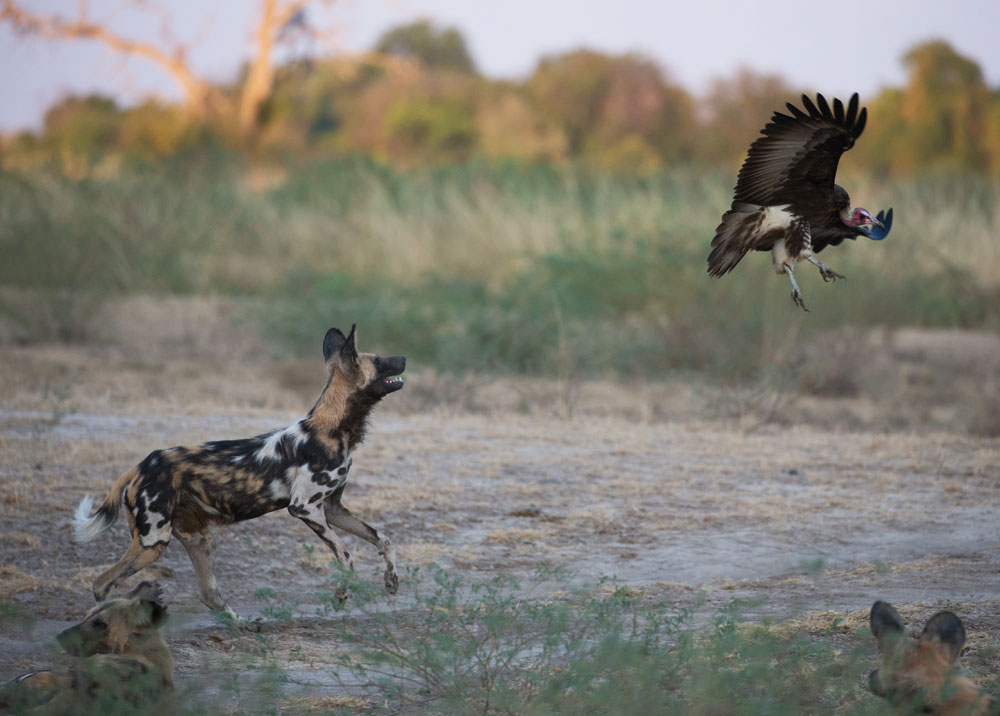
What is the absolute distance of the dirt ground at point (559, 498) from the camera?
5414mm

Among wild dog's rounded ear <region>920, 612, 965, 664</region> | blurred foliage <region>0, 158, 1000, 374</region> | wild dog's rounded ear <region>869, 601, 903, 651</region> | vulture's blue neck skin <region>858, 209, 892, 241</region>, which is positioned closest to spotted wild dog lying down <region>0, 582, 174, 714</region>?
wild dog's rounded ear <region>869, 601, 903, 651</region>

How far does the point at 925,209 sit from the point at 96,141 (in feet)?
59.0

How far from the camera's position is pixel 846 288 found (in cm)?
1199

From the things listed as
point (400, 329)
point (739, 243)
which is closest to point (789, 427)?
point (400, 329)

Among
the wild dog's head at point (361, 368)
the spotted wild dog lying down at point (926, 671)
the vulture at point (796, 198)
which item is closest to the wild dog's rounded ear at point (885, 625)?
the spotted wild dog lying down at point (926, 671)

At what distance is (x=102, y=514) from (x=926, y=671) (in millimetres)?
3289

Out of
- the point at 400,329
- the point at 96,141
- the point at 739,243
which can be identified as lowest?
the point at 400,329

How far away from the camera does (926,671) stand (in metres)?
3.70

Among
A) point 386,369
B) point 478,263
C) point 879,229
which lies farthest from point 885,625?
point 478,263

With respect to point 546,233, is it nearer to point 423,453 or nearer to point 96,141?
point 423,453

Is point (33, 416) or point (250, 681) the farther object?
point (33, 416)

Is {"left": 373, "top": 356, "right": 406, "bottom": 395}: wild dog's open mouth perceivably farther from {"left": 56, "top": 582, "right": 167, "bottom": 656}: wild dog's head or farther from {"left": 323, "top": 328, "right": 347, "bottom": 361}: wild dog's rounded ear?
{"left": 56, "top": 582, "right": 167, "bottom": 656}: wild dog's head

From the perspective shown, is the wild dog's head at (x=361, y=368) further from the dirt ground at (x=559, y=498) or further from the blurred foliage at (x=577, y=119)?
the blurred foliage at (x=577, y=119)

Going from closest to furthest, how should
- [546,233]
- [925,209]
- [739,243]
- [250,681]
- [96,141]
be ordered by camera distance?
[250,681] < [739,243] < [546,233] < [925,209] < [96,141]
